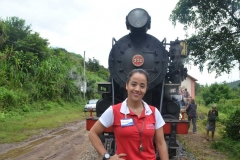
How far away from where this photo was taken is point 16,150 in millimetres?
8070

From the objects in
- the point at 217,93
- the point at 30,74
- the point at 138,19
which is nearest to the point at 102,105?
the point at 138,19

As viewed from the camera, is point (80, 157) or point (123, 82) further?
point (80, 157)

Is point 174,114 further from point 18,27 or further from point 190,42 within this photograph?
point 18,27

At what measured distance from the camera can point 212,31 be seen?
9.48 meters

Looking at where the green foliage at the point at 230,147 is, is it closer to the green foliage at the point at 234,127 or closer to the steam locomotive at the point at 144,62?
the green foliage at the point at 234,127

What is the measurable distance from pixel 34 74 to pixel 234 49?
1449 centimetres

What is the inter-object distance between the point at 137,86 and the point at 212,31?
787 cm

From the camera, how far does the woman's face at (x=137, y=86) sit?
2.32 m

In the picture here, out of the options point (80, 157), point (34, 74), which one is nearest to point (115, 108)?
point (80, 157)

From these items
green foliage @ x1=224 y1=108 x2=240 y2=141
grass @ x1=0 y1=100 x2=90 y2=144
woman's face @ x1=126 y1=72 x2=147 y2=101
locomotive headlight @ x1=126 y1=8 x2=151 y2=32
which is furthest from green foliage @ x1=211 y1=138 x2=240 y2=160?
grass @ x1=0 y1=100 x2=90 y2=144

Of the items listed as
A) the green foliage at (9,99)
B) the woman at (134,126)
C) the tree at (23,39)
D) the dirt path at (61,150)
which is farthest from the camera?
the tree at (23,39)

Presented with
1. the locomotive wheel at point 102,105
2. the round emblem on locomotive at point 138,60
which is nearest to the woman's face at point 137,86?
the round emblem on locomotive at point 138,60

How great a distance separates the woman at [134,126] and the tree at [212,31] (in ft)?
23.9

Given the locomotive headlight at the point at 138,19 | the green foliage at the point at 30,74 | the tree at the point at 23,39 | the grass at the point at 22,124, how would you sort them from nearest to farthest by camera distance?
the locomotive headlight at the point at 138,19, the grass at the point at 22,124, the green foliage at the point at 30,74, the tree at the point at 23,39
